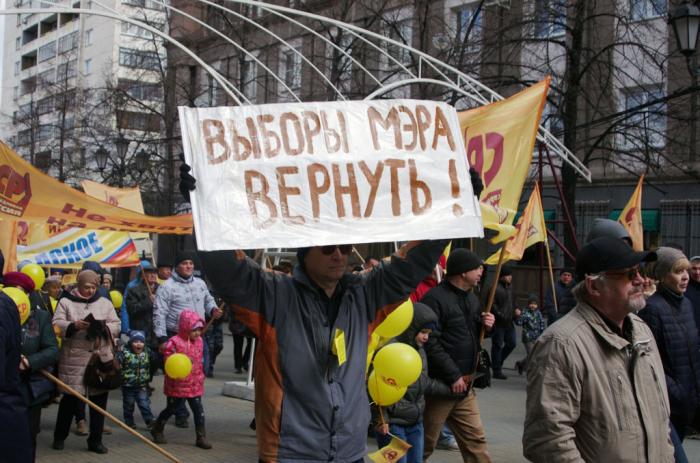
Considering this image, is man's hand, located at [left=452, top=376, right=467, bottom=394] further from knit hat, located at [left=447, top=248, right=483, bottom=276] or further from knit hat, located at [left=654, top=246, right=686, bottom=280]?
knit hat, located at [left=654, top=246, right=686, bottom=280]

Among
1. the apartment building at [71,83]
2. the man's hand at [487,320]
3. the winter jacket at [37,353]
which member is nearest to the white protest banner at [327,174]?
the man's hand at [487,320]

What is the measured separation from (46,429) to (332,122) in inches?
258

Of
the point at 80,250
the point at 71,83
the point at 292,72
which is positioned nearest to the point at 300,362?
the point at 80,250

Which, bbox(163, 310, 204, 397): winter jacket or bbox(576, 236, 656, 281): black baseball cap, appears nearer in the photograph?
bbox(576, 236, 656, 281): black baseball cap

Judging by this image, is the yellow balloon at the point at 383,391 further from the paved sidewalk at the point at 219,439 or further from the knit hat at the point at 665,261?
the paved sidewalk at the point at 219,439

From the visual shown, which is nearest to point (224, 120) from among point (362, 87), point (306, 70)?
point (362, 87)

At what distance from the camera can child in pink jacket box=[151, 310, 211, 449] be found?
26.8 ft

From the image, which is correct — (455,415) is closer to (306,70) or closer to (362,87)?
(362,87)

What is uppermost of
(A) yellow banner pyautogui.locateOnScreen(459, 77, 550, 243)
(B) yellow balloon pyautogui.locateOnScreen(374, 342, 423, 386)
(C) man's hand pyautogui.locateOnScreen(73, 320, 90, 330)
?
(A) yellow banner pyautogui.locateOnScreen(459, 77, 550, 243)

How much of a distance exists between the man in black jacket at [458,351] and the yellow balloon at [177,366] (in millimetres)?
2548

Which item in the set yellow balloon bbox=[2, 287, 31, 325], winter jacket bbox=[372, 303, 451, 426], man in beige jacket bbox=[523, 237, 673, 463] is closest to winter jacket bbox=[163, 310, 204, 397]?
yellow balloon bbox=[2, 287, 31, 325]

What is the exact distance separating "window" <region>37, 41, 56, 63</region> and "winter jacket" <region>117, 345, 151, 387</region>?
6374 cm

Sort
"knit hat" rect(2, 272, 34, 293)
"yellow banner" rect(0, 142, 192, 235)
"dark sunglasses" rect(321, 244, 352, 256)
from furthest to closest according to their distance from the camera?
"yellow banner" rect(0, 142, 192, 235) → "knit hat" rect(2, 272, 34, 293) → "dark sunglasses" rect(321, 244, 352, 256)

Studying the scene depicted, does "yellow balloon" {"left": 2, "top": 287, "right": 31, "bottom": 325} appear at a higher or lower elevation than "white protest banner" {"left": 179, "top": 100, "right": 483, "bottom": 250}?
lower
